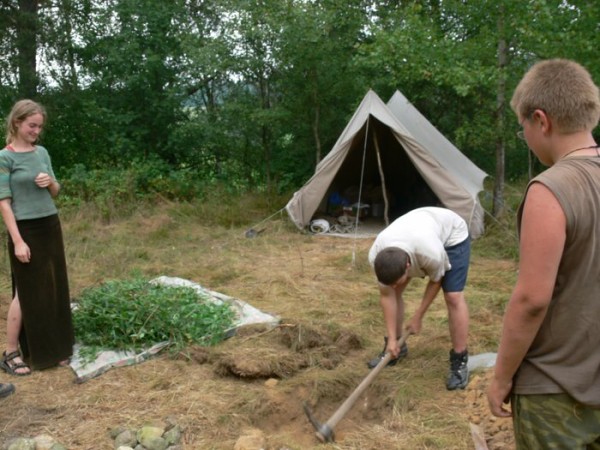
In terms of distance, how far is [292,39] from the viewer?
8875mm

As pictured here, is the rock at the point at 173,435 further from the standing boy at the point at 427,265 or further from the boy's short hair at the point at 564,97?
the boy's short hair at the point at 564,97

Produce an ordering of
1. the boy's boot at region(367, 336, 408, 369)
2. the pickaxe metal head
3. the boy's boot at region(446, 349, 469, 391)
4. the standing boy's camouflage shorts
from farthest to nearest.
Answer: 1. the boy's boot at region(367, 336, 408, 369)
2. the boy's boot at region(446, 349, 469, 391)
3. the pickaxe metal head
4. the standing boy's camouflage shorts

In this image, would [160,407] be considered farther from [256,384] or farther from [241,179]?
[241,179]

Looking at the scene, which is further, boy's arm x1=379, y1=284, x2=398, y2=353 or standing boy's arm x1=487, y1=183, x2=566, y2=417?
boy's arm x1=379, y1=284, x2=398, y2=353

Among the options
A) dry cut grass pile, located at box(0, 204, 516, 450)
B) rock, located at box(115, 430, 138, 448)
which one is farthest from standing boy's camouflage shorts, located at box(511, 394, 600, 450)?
rock, located at box(115, 430, 138, 448)

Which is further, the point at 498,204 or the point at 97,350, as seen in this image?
the point at 498,204

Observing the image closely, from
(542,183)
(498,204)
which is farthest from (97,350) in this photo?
(498,204)

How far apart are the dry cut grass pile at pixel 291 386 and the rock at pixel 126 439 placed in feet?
0.16

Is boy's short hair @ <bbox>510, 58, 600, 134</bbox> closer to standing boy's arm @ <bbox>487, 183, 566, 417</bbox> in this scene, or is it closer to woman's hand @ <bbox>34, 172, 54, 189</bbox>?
standing boy's arm @ <bbox>487, 183, 566, 417</bbox>

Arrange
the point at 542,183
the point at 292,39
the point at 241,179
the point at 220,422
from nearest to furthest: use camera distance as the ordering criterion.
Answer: the point at 542,183
the point at 220,422
the point at 292,39
the point at 241,179

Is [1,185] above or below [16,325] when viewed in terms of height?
above

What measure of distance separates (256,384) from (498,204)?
556 cm

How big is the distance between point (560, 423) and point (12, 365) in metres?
3.27

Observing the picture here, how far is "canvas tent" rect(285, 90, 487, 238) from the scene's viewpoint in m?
7.45
